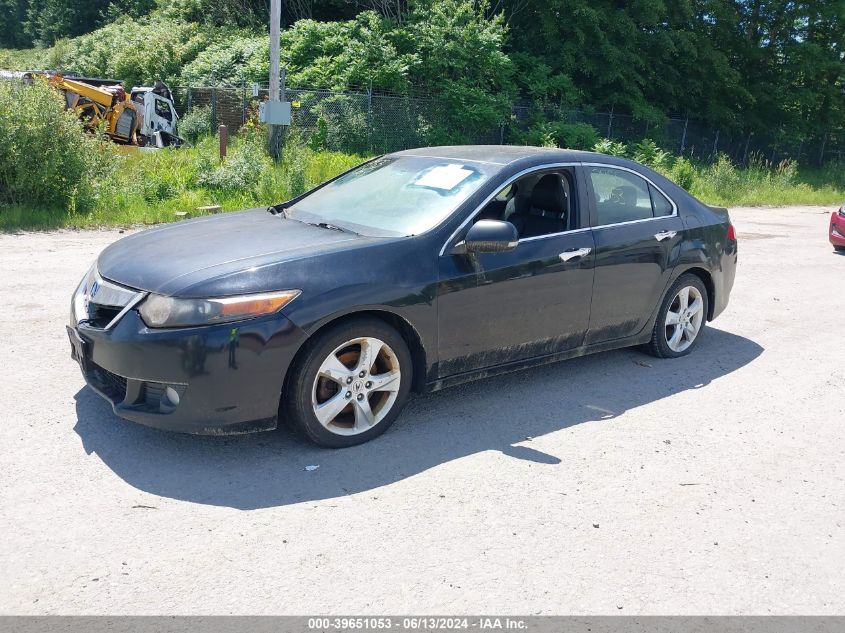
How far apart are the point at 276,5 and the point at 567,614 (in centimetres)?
1512

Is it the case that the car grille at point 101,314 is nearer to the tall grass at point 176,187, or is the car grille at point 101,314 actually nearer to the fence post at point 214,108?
the tall grass at point 176,187

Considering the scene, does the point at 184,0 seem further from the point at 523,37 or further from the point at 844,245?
the point at 844,245

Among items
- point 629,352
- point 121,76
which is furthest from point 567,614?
point 121,76

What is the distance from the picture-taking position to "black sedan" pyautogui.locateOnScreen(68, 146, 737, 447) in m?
4.00

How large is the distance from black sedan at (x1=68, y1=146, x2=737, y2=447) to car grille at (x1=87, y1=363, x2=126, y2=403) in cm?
1

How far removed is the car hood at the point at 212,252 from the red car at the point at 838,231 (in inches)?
427

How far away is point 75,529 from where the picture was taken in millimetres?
3457

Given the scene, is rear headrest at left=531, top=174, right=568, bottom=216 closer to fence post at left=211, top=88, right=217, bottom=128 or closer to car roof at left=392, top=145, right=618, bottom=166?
car roof at left=392, top=145, right=618, bottom=166

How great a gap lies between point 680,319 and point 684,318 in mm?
57

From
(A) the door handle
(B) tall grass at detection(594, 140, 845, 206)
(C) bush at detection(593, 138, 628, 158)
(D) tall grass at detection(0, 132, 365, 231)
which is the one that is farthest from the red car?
(C) bush at detection(593, 138, 628, 158)

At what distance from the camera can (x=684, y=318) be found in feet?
21.1

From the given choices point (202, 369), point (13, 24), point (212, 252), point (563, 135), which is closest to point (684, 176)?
point (563, 135)

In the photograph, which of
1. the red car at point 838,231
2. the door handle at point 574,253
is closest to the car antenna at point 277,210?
the door handle at point 574,253

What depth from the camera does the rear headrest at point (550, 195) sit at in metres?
5.55
